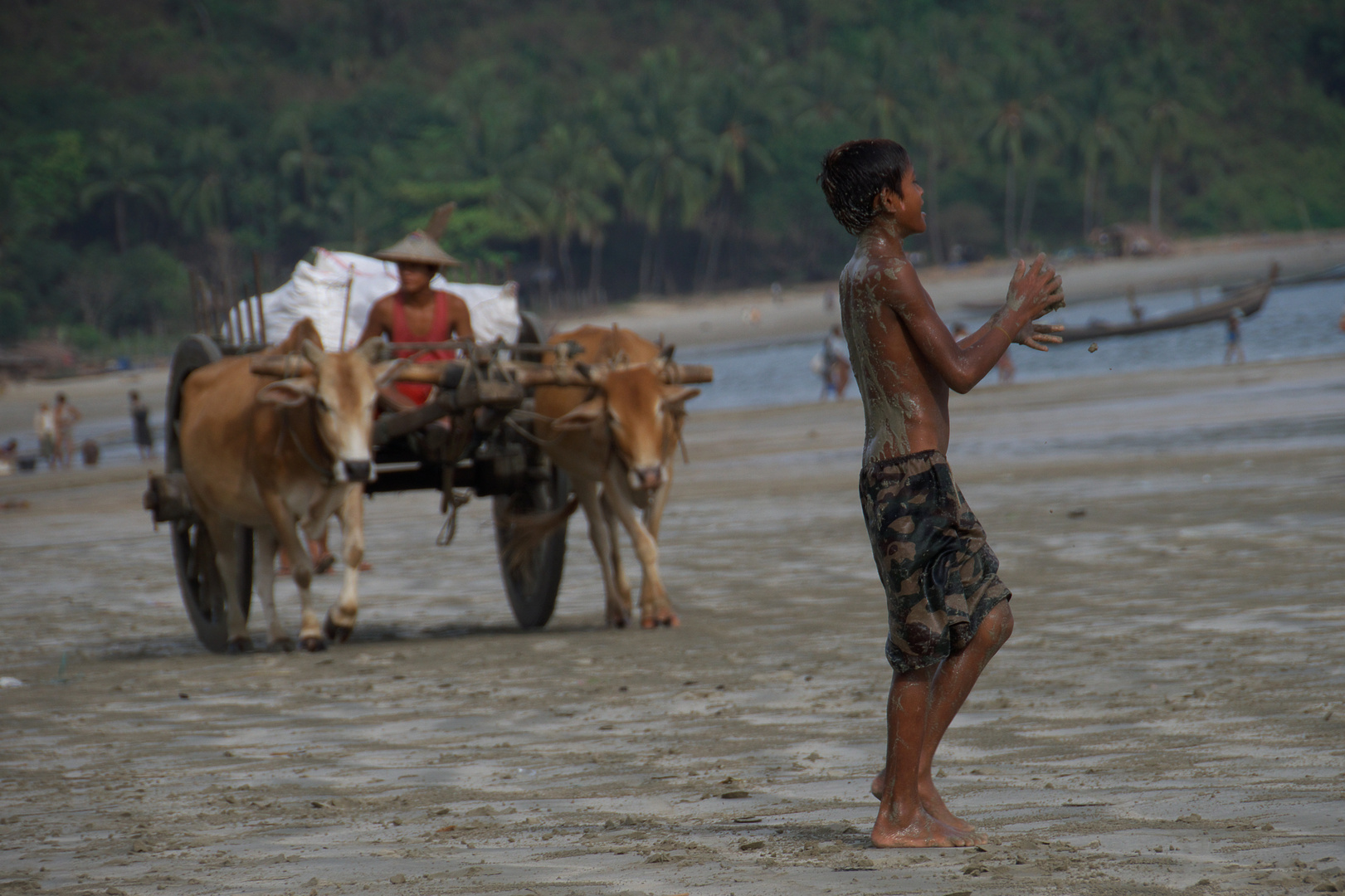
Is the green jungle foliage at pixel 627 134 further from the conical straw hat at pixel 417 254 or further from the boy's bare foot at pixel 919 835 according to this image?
the boy's bare foot at pixel 919 835

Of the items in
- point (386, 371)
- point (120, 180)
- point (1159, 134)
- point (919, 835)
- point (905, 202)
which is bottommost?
point (919, 835)

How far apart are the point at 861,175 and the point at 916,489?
81cm

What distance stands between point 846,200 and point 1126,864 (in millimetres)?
1754

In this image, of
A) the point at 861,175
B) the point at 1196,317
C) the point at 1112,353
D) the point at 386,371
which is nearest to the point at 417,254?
the point at 386,371

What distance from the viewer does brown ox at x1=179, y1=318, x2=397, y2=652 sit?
7.70 meters

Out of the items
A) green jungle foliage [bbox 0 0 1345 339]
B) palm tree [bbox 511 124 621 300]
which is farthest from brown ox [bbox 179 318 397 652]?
palm tree [bbox 511 124 621 300]

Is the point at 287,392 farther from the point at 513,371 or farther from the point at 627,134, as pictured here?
the point at 627,134

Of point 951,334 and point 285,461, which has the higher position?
point 951,334

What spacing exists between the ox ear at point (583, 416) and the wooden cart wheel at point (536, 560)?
0.71 m

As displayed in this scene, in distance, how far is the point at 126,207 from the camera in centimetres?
8000

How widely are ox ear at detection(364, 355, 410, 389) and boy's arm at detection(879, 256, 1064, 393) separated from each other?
178 inches

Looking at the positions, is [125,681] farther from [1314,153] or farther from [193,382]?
[1314,153]

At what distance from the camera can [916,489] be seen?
3818mm

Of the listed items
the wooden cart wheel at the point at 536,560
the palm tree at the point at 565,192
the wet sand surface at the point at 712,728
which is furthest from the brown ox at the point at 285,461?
the palm tree at the point at 565,192
